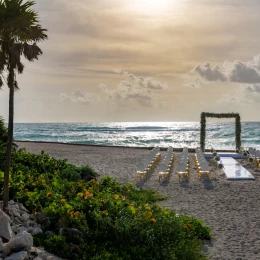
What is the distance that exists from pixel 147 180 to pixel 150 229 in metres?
9.19

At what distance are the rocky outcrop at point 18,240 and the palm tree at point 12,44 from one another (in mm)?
717

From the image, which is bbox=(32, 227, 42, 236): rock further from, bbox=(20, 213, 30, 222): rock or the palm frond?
the palm frond

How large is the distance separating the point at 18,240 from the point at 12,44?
168 inches

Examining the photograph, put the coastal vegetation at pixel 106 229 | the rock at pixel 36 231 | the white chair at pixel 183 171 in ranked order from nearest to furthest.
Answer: the coastal vegetation at pixel 106 229 < the rock at pixel 36 231 < the white chair at pixel 183 171

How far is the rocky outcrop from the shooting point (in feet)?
22.3

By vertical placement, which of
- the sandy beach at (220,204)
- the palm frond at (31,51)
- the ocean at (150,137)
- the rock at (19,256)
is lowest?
the ocean at (150,137)

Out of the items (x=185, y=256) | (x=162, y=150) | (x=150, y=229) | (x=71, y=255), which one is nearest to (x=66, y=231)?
(x=71, y=255)

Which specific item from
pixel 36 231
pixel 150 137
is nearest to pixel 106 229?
pixel 36 231

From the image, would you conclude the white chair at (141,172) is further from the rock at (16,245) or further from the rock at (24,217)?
the rock at (16,245)

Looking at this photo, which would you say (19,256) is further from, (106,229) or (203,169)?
(203,169)

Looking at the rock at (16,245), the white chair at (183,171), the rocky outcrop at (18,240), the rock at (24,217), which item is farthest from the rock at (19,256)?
the white chair at (183,171)

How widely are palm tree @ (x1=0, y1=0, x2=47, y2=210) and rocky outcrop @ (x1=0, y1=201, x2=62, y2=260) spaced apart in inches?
28.2

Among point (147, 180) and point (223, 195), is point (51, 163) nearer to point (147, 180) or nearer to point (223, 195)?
point (147, 180)

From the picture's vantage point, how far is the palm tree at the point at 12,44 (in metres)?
8.82
